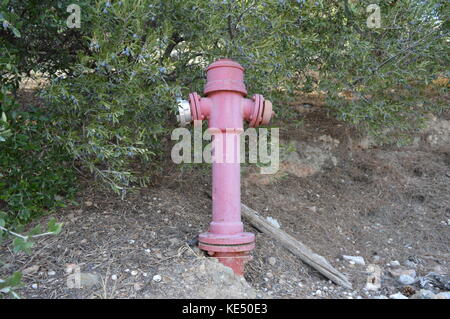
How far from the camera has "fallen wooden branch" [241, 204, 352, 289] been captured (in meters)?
2.63

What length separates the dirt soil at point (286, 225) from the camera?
221 cm

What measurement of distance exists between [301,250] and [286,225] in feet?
1.88

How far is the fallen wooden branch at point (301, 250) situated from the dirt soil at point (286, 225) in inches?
1.8

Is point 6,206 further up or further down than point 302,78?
further down

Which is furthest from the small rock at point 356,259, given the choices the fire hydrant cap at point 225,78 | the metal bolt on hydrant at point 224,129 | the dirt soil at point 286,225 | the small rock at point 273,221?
the fire hydrant cap at point 225,78

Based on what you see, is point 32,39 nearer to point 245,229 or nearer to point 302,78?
point 245,229

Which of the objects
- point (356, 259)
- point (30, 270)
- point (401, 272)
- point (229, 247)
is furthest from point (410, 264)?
point (30, 270)

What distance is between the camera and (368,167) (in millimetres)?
4273

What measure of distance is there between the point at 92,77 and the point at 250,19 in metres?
1.06

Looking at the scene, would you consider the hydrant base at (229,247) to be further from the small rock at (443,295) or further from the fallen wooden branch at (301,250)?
the small rock at (443,295)

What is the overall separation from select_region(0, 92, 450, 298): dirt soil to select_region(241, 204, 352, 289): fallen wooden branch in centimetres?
5

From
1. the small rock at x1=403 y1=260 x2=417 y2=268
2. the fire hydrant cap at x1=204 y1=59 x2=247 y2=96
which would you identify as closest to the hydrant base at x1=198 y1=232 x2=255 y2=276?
the fire hydrant cap at x1=204 y1=59 x2=247 y2=96

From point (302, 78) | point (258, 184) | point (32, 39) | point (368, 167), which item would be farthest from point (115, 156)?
point (368, 167)

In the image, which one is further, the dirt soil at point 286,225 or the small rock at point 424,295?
the small rock at point 424,295
